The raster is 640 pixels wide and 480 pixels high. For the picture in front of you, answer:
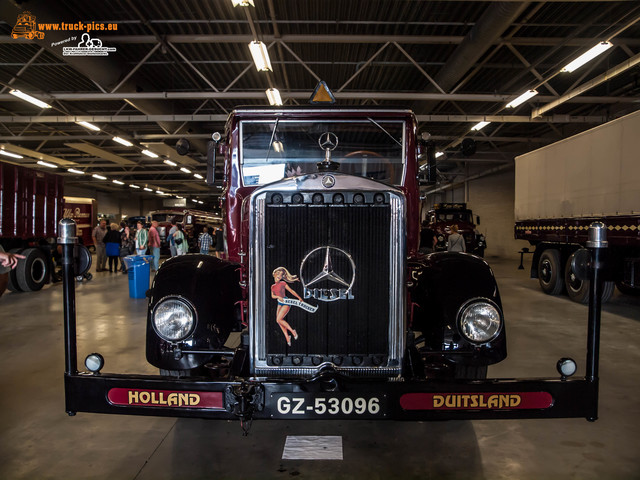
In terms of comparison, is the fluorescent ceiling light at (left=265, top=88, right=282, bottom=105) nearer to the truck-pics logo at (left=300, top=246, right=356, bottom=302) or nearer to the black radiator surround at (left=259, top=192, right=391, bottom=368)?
the black radiator surround at (left=259, top=192, right=391, bottom=368)

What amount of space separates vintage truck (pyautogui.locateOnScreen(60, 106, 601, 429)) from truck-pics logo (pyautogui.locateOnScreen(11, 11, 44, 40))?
6.51 metres

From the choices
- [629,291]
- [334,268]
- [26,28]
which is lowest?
[629,291]

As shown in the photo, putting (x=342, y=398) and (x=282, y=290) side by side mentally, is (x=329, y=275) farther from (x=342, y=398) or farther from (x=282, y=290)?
(x=342, y=398)

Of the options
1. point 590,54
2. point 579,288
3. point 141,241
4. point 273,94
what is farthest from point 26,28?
point 579,288

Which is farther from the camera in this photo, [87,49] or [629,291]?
[629,291]

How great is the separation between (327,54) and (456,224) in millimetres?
9848

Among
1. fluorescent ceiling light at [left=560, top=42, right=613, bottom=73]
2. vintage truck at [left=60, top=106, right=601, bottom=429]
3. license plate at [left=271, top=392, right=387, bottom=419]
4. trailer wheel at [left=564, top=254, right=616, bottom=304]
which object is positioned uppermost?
fluorescent ceiling light at [left=560, top=42, right=613, bottom=73]

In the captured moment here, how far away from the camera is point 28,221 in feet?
34.2

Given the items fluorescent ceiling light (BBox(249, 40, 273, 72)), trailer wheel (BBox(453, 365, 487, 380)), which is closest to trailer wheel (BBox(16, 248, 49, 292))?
fluorescent ceiling light (BBox(249, 40, 273, 72))

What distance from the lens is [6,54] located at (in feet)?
31.4

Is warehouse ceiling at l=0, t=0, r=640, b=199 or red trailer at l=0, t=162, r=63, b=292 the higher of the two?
warehouse ceiling at l=0, t=0, r=640, b=199

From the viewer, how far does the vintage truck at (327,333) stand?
7.11 feet

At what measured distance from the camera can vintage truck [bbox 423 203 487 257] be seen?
17.2 meters

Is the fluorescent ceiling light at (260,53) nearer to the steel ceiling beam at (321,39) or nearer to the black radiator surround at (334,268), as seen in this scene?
the steel ceiling beam at (321,39)
